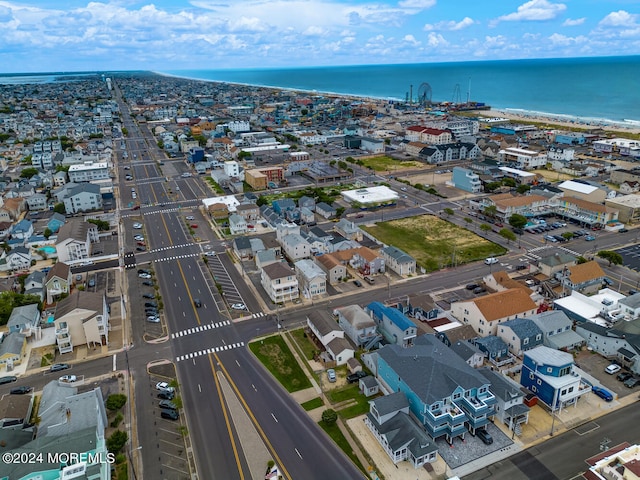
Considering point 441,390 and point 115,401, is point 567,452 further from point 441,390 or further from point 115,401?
point 115,401

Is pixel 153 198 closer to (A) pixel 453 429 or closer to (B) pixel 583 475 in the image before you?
(A) pixel 453 429

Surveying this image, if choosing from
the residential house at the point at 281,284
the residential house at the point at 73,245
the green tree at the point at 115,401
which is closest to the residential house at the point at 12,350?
the green tree at the point at 115,401

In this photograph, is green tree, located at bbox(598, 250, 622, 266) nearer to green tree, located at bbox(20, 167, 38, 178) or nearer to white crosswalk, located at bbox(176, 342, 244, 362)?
white crosswalk, located at bbox(176, 342, 244, 362)

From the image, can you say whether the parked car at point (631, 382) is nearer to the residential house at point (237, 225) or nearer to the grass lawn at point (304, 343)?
the grass lawn at point (304, 343)

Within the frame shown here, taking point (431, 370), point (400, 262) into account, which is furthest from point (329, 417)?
point (400, 262)

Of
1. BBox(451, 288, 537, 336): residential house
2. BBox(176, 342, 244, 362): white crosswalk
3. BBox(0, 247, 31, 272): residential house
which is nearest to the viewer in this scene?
BBox(176, 342, 244, 362): white crosswalk

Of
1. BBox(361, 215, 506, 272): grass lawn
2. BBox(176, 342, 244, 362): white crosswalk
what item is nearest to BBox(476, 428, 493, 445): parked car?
BBox(176, 342, 244, 362): white crosswalk
